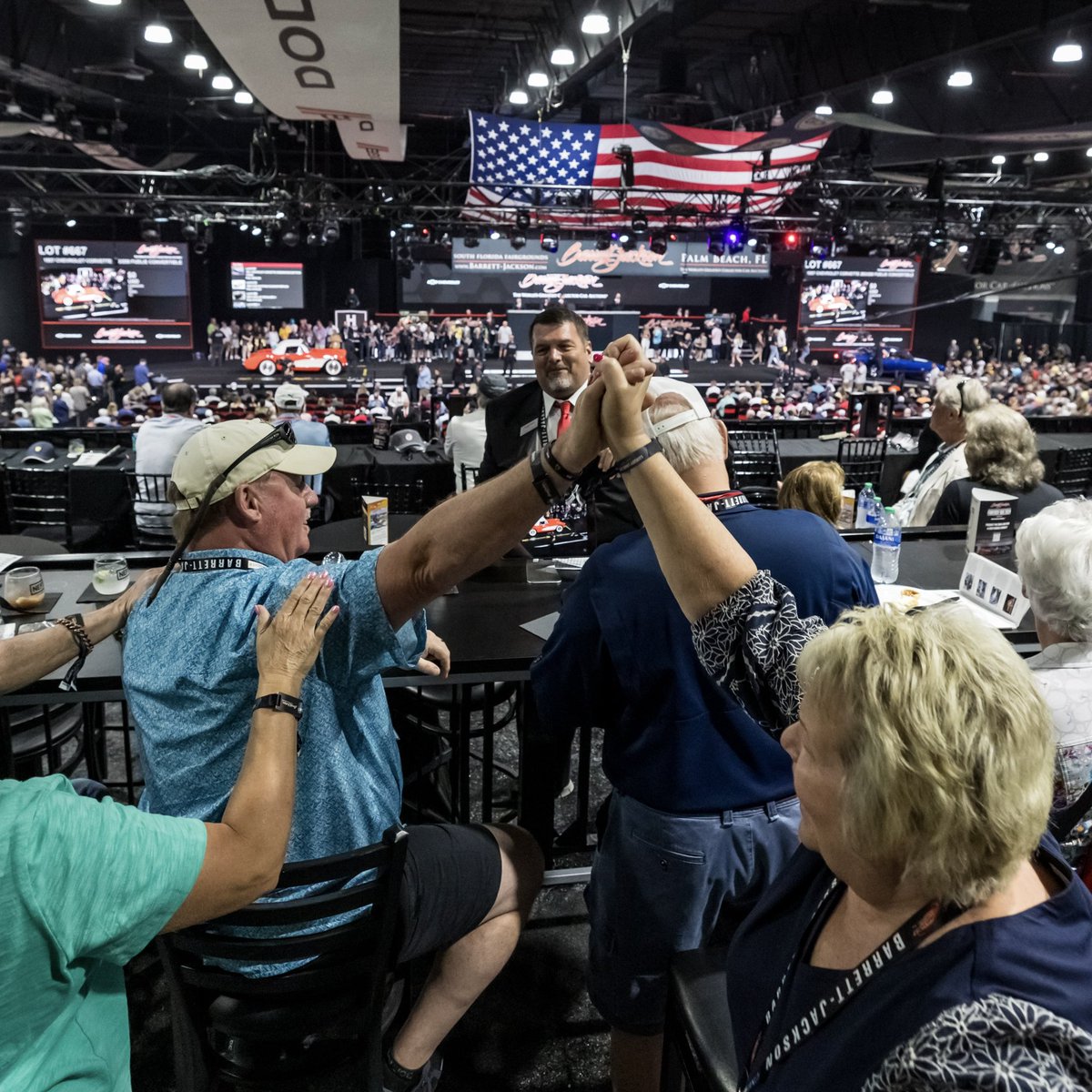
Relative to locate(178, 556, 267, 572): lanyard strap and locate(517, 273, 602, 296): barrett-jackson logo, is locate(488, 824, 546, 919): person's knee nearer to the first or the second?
locate(178, 556, 267, 572): lanyard strap

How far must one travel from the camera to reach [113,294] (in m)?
20.5

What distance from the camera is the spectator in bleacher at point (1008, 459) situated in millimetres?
3334

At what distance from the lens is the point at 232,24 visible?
2.77 metres

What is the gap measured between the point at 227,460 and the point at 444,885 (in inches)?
36.0

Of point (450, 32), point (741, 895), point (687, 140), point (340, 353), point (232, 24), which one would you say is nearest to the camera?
point (741, 895)

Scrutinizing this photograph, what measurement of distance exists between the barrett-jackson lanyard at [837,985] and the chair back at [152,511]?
4.64 m

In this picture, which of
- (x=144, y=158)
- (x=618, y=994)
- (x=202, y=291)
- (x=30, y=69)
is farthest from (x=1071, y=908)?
(x=202, y=291)

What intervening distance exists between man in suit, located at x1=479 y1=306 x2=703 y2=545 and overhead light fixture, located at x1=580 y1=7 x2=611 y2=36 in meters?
4.54

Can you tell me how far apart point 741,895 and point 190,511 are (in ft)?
4.12

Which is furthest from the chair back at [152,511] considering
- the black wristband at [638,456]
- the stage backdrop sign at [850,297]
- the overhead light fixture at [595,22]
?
the stage backdrop sign at [850,297]

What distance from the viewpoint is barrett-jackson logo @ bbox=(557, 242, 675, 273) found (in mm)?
20328

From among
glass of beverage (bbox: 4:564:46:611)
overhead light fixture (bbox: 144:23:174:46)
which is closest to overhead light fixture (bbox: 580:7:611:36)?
overhead light fixture (bbox: 144:23:174:46)

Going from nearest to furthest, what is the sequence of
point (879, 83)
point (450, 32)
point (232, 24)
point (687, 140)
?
1. point (232, 24)
2. point (687, 140)
3. point (450, 32)
4. point (879, 83)

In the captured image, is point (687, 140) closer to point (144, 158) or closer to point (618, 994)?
point (618, 994)
